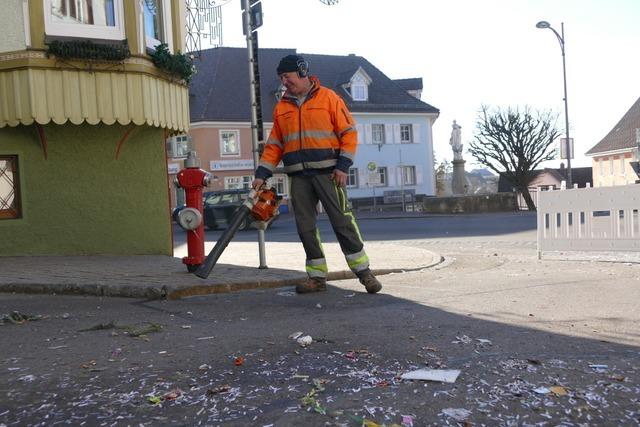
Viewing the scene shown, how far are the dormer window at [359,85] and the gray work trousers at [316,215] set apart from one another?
47.0 metres

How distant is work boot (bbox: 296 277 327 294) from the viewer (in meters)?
6.62

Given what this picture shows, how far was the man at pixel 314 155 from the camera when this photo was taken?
6.36 metres

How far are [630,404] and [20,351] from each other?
335 centimetres

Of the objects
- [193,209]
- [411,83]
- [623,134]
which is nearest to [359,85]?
[411,83]

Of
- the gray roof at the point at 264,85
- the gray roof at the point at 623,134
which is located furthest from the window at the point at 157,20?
the gray roof at the point at 623,134

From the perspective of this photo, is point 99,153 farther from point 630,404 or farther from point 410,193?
point 410,193

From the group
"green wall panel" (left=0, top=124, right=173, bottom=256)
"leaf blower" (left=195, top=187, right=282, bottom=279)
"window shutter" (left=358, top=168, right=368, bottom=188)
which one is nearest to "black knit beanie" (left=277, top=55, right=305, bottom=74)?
"leaf blower" (left=195, top=187, right=282, bottom=279)

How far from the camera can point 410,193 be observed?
5272 centimetres

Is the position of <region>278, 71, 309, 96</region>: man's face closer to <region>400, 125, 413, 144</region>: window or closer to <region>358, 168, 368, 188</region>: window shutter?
<region>358, 168, 368, 188</region>: window shutter

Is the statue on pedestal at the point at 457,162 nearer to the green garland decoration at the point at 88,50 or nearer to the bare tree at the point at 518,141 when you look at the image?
the bare tree at the point at 518,141

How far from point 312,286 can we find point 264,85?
44506mm

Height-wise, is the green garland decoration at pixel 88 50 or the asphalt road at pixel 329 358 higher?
the green garland decoration at pixel 88 50

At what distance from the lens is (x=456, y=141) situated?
1532 inches

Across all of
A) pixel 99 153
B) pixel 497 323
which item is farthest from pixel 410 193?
pixel 497 323
